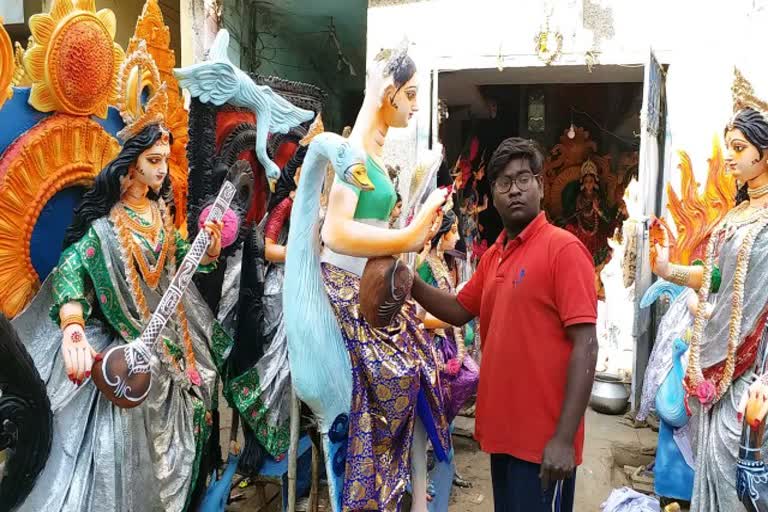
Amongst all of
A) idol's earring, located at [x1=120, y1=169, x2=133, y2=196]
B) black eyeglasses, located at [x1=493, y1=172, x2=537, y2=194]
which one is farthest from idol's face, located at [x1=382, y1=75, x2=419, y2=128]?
idol's earring, located at [x1=120, y1=169, x2=133, y2=196]

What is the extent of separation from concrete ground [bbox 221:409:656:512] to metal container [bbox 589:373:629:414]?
7 cm

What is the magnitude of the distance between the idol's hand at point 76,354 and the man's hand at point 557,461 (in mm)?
1455

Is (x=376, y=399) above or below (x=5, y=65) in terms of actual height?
below

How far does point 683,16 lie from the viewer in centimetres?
463

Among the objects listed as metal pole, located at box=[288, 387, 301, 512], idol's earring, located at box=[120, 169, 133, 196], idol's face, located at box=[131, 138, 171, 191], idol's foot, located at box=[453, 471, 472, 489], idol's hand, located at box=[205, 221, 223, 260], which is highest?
idol's face, located at box=[131, 138, 171, 191]

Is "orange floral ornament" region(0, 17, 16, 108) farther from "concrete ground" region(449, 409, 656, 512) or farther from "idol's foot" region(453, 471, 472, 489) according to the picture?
"idol's foot" region(453, 471, 472, 489)

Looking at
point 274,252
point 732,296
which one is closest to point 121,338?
point 274,252

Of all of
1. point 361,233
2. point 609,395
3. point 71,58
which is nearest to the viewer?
point 361,233

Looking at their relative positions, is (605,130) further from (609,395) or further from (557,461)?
(557,461)

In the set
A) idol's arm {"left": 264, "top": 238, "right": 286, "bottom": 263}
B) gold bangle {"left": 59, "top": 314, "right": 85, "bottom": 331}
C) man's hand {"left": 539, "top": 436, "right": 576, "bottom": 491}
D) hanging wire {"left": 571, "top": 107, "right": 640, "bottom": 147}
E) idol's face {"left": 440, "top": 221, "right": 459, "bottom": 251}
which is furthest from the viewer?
hanging wire {"left": 571, "top": 107, "right": 640, "bottom": 147}

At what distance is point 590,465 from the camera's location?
13.1ft

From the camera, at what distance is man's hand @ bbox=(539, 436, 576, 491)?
1.58m

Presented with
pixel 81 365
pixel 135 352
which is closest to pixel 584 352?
pixel 135 352

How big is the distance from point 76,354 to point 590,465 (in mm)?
3425
